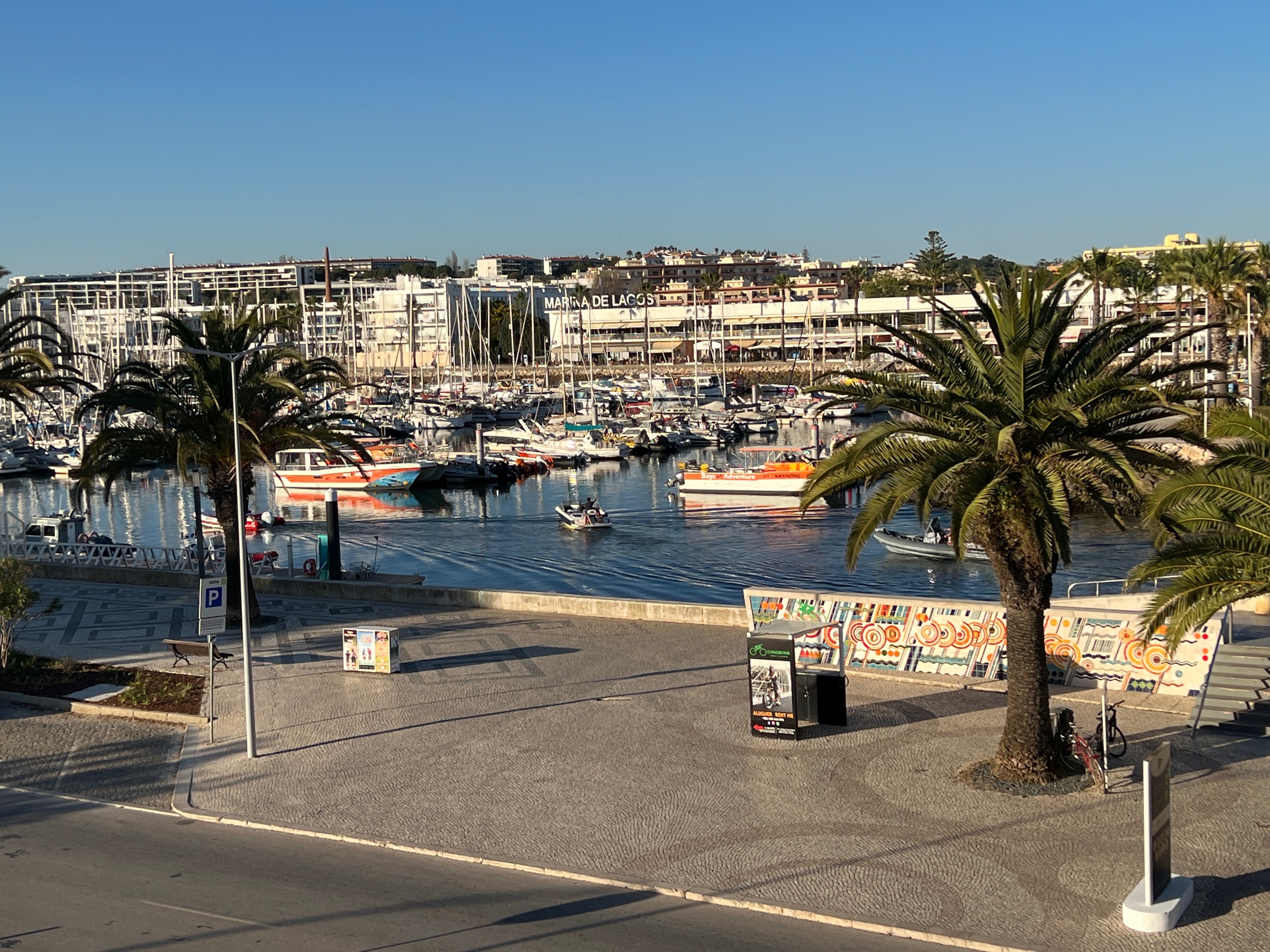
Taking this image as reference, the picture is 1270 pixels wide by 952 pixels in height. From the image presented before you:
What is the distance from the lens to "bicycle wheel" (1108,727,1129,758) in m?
16.2

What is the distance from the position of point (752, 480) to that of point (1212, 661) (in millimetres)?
44049

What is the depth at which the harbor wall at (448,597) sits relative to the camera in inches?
992

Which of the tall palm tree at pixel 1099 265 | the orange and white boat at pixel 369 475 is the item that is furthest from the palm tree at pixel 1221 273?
the orange and white boat at pixel 369 475

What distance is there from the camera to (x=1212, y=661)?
719 inches

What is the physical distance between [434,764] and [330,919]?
16.4ft

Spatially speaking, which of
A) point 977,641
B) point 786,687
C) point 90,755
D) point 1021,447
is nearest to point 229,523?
point 90,755

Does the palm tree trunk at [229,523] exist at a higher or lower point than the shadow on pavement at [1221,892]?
higher

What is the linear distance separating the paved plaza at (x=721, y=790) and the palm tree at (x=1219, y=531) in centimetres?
248

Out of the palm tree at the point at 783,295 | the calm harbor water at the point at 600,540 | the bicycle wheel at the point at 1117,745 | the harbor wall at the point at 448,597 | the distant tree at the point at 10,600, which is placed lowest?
the calm harbor water at the point at 600,540

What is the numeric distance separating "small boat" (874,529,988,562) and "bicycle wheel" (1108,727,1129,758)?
1151 inches

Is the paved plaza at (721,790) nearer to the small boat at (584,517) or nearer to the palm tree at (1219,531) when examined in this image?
the palm tree at (1219,531)

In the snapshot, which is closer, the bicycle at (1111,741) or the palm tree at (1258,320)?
the bicycle at (1111,741)

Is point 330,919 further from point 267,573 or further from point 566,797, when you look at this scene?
A: point 267,573

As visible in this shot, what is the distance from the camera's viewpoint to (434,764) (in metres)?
17.2
